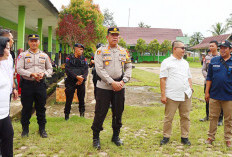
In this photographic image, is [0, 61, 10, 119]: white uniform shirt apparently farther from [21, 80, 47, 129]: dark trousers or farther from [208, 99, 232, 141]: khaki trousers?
[208, 99, 232, 141]: khaki trousers

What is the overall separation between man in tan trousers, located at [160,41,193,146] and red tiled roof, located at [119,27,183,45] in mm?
41582

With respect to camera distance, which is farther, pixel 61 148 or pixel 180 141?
pixel 180 141

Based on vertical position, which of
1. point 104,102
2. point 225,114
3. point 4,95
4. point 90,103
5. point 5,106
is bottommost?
point 90,103

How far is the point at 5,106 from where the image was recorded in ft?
7.61

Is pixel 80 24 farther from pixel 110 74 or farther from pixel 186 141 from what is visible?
pixel 186 141

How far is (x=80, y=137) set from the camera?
413cm

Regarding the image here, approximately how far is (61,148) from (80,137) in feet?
1.74

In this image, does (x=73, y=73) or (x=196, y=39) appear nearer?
(x=73, y=73)

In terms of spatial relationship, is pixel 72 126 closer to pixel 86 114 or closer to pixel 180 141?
pixel 86 114

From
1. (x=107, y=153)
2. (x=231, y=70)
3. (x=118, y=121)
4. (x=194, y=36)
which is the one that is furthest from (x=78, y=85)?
(x=194, y=36)

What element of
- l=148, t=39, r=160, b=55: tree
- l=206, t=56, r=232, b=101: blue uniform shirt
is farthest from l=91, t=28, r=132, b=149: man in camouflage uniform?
l=148, t=39, r=160, b=55: tree

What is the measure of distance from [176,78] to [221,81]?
834mm

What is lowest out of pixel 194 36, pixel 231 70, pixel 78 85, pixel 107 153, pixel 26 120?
pixel 107 153

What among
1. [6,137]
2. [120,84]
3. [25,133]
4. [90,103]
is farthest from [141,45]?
[6,137]
